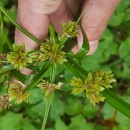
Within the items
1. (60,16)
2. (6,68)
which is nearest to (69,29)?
(6,68)

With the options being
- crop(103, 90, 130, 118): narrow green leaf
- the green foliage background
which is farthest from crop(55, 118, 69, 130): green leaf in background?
crop(103, 90, 130, 118): narrow green leaf

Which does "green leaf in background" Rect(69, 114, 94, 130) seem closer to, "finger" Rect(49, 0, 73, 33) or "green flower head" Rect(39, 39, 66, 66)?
"finger" Rect(49, 0, 73, 33)

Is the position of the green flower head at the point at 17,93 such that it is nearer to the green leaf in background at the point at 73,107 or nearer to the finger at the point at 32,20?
the finger at the point at 32,20

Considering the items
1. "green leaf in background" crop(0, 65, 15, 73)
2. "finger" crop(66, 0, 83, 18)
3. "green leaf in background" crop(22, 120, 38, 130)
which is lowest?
"green leaf in background" crop(22, 120, 38, 130)

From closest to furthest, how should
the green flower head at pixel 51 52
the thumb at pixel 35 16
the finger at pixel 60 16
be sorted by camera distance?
the green flower head at pixel 51 52, the thumb at pixel 35 16, the finger at pixel 60 16

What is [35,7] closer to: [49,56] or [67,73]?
[49,56]

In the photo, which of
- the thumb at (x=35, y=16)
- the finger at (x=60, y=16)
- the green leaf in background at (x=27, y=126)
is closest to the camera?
the thumb at (x=35, y=16)

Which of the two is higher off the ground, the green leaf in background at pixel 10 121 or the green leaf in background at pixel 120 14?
the green leaf in background at pixel 120 14


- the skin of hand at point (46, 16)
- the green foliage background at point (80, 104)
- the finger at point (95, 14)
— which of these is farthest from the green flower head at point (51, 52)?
the green foliage background at point (80, 104)

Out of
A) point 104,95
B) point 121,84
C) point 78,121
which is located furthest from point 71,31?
point 121,84

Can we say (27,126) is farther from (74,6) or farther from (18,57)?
(18,57)

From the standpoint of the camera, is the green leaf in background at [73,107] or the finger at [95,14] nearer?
the finger at [95,14]
